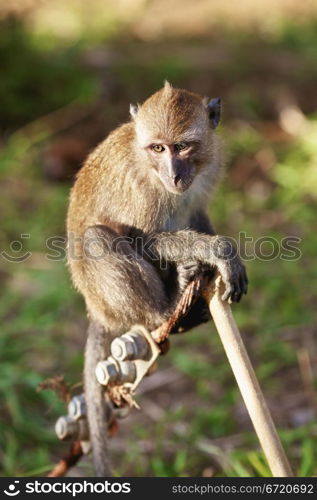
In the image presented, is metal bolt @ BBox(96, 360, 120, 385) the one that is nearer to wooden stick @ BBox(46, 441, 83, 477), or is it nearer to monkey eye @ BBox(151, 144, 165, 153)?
wooden stick @ BBox(46, 441, 83, 477)

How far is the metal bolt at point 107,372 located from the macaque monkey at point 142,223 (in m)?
0.46

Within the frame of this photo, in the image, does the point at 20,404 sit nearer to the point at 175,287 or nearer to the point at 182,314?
the point at 175,287

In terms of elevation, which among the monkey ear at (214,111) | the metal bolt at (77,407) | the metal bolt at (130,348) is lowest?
the metal bolt at (130,348)

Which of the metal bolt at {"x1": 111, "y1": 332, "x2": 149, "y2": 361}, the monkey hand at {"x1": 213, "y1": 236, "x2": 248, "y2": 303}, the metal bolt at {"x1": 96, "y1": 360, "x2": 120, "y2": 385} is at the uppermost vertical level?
the monkey hand at {"x1": 213, "y1": 236, "x2": 248, "y2": 303}

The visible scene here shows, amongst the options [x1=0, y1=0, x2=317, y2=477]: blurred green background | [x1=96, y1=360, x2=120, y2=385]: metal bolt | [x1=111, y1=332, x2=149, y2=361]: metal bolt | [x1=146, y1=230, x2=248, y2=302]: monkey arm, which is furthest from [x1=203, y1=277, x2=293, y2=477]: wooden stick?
[x1=0, y1=0, x2=317, y2=477]: blurred green background

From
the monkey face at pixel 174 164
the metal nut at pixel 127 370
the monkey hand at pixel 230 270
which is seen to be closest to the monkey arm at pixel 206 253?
the monkey hand at pixel 230 270

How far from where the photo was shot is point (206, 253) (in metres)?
3.62

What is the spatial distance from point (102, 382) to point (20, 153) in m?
6.08

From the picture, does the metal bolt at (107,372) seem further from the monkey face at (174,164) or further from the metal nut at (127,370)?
the monkey face at (174,164)

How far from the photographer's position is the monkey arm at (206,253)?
337 cm

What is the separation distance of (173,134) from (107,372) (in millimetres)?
1195

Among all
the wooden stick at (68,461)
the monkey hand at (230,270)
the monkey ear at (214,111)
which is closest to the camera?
the monkey hand at (230,270)

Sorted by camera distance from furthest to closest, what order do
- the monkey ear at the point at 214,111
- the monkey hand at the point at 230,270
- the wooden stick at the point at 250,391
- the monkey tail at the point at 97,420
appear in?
the monkey ear at the point at 214,111, the monkey tail at the point at 97,420, the monkey hand at the point at 230,270, the wooden stick at the point at 250,391

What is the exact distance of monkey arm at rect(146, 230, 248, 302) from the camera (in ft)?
11.0
